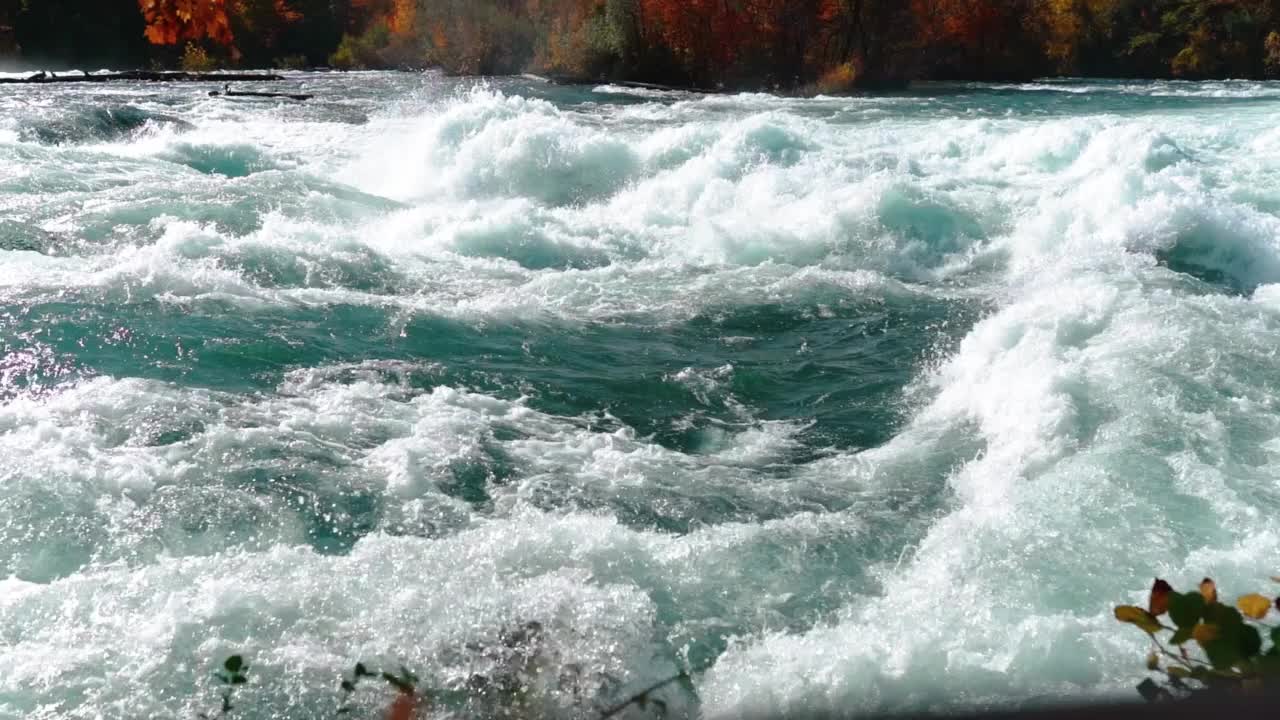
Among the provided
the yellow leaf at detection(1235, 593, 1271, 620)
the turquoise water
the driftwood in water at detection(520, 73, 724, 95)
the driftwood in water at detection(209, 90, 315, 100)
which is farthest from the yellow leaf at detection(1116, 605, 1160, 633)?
the driftwood in water at detection(520, 73, 724, 95)

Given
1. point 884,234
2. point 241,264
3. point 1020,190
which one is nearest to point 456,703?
point 241,264

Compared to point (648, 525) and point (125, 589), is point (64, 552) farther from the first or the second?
point (648, 525)

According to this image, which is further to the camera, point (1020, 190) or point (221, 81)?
point (221, 81)

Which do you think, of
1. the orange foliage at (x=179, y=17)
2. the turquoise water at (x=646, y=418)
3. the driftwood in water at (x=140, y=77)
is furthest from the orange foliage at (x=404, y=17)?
the orange foliage at (x=179, y=17)

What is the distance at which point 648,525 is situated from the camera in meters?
5.96

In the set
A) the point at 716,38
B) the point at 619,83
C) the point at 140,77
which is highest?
the point at 716,38

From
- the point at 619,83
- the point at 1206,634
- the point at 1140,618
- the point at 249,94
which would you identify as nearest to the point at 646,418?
the point at 1140,618

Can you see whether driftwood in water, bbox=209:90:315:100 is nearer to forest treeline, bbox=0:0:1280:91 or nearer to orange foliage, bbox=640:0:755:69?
forest treeline, bbox=0:0:1280:91

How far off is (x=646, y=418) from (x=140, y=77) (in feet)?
83.1

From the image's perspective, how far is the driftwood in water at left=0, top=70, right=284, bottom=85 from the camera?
25.2 m

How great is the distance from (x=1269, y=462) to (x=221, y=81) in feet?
89.0

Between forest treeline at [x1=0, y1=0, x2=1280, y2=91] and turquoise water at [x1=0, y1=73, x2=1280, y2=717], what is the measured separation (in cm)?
1519

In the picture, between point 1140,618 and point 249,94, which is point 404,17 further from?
point 1140,618

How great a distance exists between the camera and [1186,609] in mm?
1660
